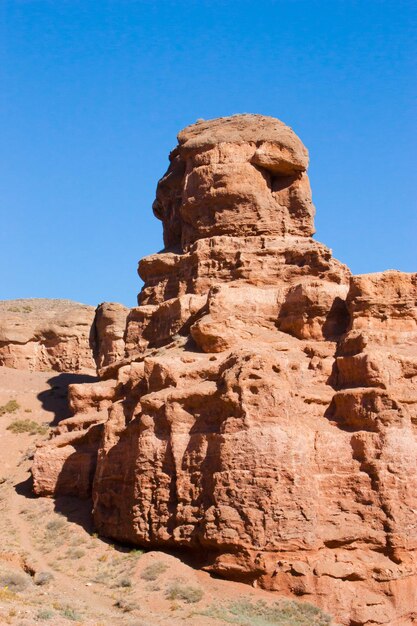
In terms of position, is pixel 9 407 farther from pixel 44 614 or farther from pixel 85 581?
pixel 44 614

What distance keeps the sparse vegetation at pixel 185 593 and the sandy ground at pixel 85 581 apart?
3 centimetres

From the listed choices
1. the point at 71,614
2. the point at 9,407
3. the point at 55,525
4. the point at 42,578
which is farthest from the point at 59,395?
the point at 71,614

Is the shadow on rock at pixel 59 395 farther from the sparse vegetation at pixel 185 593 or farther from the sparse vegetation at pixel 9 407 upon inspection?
the sparse vegetation at pixel 185 593

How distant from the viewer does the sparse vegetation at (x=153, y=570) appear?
24281mm

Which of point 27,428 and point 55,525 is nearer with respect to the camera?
point 55,525

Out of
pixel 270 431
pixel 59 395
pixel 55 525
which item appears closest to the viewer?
pixel 270 431

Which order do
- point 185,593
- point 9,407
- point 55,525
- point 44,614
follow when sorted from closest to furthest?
point 44,614 → point 185,593 → point 55,525 → point 9,407

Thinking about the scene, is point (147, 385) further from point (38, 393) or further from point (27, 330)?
point (27, 330)

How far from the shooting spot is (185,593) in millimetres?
23125

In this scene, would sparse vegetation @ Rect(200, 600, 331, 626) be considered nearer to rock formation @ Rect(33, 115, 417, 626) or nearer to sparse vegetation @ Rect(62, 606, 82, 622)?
rock formation @ Rect(33, 115, 417, 626)

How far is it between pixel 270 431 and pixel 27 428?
19.3 meters

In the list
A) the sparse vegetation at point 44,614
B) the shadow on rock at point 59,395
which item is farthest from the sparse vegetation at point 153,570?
the shadow on rock at point 59,395

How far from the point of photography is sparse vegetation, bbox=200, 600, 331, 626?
21.8 m

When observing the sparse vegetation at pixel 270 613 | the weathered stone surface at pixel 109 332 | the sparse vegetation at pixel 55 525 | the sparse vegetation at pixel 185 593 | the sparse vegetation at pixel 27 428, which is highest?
the weathered stone surface at pixel 109 332
